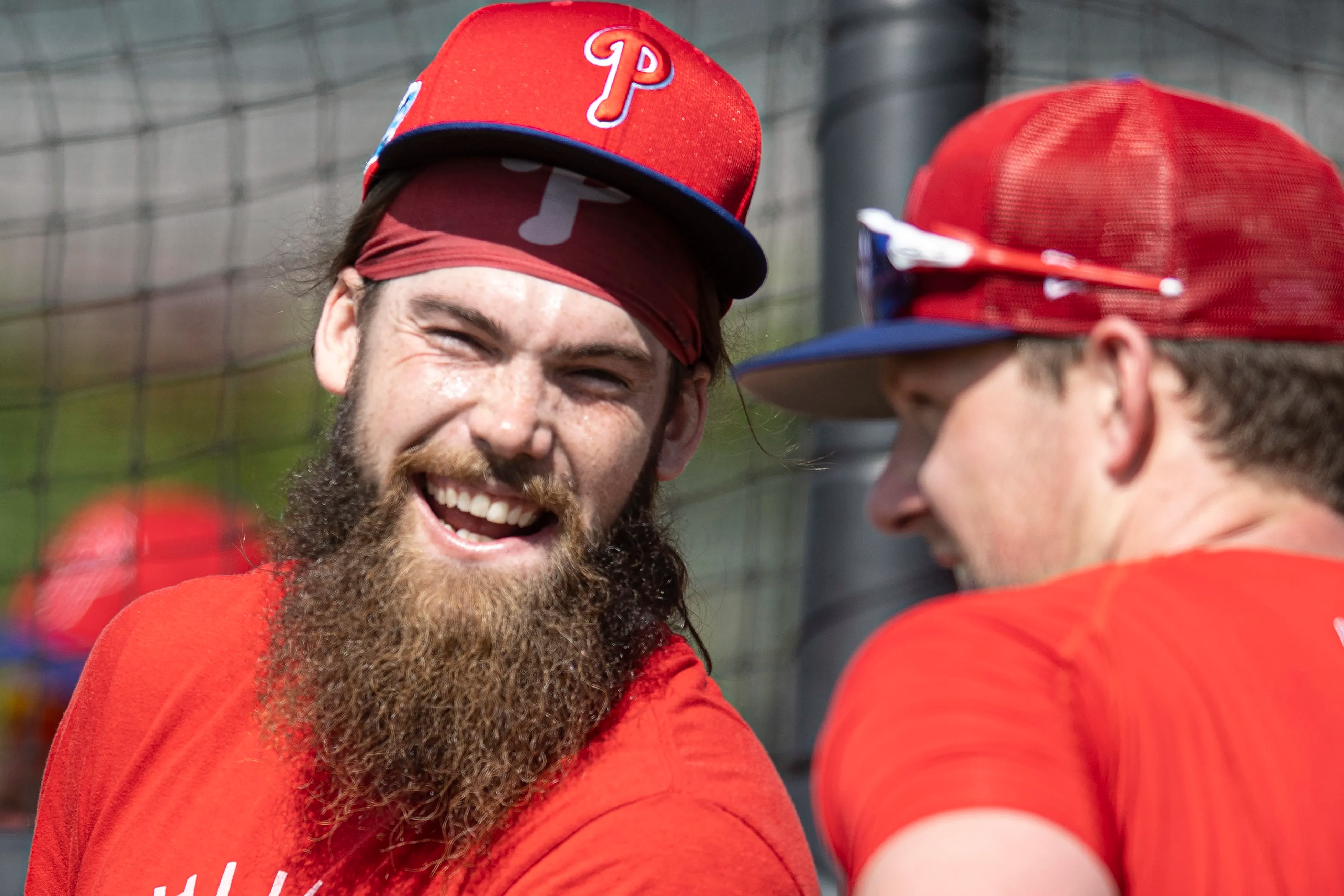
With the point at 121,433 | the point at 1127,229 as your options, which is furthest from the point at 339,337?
the point at 121,433

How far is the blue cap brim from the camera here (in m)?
1.05

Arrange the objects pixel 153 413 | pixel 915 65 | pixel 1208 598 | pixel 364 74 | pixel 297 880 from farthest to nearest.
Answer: pixel 153 413
pixel 364 74
pixel 915 65
pixel 297 880
pixel 1208 598

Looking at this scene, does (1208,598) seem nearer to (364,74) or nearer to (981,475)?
(981,475)

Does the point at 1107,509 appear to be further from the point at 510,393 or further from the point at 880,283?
the point at 510,393

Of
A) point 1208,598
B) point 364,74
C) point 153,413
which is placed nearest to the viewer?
point 1208,598

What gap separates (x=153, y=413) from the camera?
1277 centimetres

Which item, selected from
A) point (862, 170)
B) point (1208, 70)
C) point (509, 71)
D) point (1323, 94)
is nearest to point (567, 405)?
point (509, 71)

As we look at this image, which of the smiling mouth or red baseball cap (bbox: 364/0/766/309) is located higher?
red baseball cap (bbox: 364/0/766/309)

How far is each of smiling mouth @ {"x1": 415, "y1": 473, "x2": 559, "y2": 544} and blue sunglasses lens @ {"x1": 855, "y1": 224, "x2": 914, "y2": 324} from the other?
58 cm

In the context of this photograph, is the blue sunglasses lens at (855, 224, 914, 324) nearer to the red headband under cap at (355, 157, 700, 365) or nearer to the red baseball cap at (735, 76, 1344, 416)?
the red baseball cap at (735, 76, 1344, 416)

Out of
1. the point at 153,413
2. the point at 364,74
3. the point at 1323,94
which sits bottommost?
the point at 153,413

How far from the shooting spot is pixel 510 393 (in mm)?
1598

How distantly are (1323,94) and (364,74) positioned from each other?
8.50 ft

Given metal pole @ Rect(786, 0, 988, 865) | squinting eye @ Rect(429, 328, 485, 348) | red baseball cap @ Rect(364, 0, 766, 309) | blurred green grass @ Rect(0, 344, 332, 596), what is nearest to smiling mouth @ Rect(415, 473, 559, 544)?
squinting eye @ Rect(429, 328, 485, 348)
